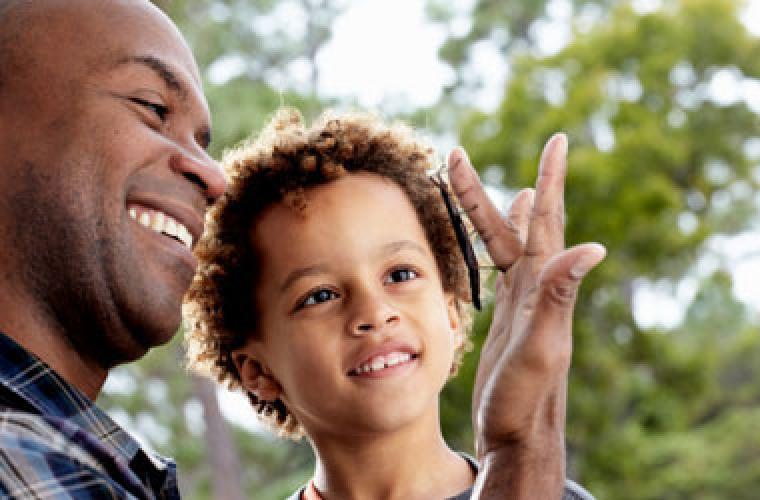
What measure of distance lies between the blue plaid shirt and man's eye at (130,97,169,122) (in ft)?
1.26

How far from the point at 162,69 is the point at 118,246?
0.93ft

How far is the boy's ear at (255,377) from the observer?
2.35 m

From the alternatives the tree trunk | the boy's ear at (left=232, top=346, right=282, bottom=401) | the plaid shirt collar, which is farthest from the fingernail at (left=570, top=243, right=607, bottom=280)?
the tree trunk

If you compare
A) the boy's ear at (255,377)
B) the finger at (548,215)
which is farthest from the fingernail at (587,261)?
the boy's ear at (255,377)

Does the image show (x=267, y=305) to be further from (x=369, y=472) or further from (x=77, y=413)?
(x=77, y=413)

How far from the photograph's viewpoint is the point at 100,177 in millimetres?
1579

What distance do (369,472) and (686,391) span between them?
6.82 meters

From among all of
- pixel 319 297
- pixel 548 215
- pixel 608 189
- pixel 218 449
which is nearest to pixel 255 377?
pixel 319 297

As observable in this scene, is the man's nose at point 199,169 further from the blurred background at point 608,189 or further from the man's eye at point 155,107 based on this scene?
the blurred background at point 608,189

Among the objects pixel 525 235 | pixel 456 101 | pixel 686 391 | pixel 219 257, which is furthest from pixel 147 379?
pixel 525 235

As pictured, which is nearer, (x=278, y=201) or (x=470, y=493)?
(x=470, y=493)

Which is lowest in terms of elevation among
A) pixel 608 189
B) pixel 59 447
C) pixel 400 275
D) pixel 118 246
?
pixel 59 447

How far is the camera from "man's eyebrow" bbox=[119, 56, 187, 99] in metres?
1.66

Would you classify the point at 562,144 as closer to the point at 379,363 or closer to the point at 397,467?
the point at 379,363
